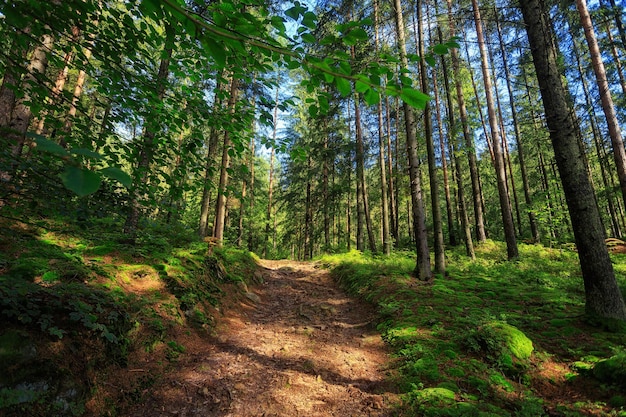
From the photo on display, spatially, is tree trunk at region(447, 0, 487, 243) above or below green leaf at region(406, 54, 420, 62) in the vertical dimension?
above

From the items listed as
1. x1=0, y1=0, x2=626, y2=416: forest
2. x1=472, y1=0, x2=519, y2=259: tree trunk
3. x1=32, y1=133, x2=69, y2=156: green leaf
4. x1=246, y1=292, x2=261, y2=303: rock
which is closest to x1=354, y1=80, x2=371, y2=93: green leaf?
x1=0, y1=0, x2=626, y2=416: forest

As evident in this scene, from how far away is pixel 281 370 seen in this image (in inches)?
174

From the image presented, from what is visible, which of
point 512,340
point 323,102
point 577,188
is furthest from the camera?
point 577,188

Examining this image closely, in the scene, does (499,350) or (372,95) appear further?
(499,350)

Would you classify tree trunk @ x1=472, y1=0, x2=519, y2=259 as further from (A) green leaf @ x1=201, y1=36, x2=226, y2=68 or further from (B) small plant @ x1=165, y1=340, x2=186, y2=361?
(A) green leaf @ x1=201, y1=36, x2=226, y2=68

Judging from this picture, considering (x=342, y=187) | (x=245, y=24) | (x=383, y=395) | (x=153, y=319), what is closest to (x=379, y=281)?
(x=383, y=395)

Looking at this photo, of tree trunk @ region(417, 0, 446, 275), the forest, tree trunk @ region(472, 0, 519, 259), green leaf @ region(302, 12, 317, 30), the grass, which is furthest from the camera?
tree trunk @ region(472, 0, 519, 259)

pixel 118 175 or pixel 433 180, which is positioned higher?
pixel 433 180

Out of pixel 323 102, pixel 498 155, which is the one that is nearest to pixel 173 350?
pixel 323 102

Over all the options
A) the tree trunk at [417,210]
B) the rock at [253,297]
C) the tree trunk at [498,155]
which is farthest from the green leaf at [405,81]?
the tree trunk at [498,155]

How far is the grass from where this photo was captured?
10.8 ft

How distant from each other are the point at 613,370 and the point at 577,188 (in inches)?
114

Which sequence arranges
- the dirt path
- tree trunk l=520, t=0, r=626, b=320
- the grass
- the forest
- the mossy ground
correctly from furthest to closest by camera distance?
tree trunk l=520, t=0, r=626, b=320 → the dirt path → the grass → the mossy ground → the forest

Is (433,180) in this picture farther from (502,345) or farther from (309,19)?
(309,19)
